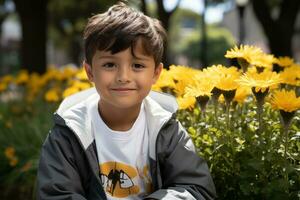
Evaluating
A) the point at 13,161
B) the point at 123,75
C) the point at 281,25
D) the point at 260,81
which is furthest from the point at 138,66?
the point at 281,25

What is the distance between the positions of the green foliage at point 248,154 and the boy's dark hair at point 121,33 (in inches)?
19.9

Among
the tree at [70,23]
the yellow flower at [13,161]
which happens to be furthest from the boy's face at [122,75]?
the tree at [70,23]

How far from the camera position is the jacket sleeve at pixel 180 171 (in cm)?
216

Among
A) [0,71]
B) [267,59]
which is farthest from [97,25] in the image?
[0,71]

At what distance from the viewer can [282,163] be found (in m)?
2.20

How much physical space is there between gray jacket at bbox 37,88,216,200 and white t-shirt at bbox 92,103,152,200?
0.12 feet

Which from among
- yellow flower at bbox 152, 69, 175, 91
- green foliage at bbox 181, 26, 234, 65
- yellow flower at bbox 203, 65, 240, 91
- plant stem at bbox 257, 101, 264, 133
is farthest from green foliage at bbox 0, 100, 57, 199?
green foliage at bbox 181, 26, 234, 65

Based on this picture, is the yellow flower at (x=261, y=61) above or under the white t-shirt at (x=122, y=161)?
above

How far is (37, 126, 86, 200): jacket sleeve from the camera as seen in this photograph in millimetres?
2105

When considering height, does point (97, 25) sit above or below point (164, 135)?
above

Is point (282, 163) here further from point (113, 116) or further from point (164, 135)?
point (113, 116)

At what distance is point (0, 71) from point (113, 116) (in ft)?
114

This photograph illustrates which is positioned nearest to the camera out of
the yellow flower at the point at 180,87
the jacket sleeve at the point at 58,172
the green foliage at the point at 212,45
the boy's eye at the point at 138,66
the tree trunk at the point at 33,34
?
the jacket sleeve at the point at 58,172

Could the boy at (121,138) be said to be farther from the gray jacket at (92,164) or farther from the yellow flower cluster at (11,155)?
the yellow flower cluster at (11,155)
